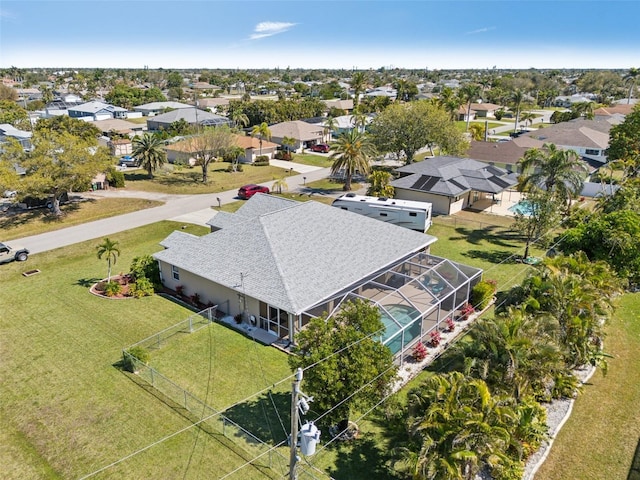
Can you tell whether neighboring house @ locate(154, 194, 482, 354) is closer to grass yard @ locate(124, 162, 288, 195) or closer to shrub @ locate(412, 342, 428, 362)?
shrub @ locate(412, 342, 428, 362)

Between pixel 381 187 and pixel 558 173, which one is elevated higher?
pixel 558 173

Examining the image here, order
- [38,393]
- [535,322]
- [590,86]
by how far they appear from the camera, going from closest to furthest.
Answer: [535,322], [38,393], [590,86]

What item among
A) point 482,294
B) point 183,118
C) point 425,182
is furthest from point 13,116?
point 482,294

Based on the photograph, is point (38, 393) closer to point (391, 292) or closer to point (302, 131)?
point (391, 292)

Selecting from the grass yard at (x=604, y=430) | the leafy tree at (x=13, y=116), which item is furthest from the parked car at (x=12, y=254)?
the leafy tree at (x=13, y=116)

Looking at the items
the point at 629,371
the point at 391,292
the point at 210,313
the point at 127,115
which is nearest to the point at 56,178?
the point at 210,313

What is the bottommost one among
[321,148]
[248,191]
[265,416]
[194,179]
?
[265,416]

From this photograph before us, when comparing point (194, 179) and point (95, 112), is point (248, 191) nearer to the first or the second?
point (194, 179)
